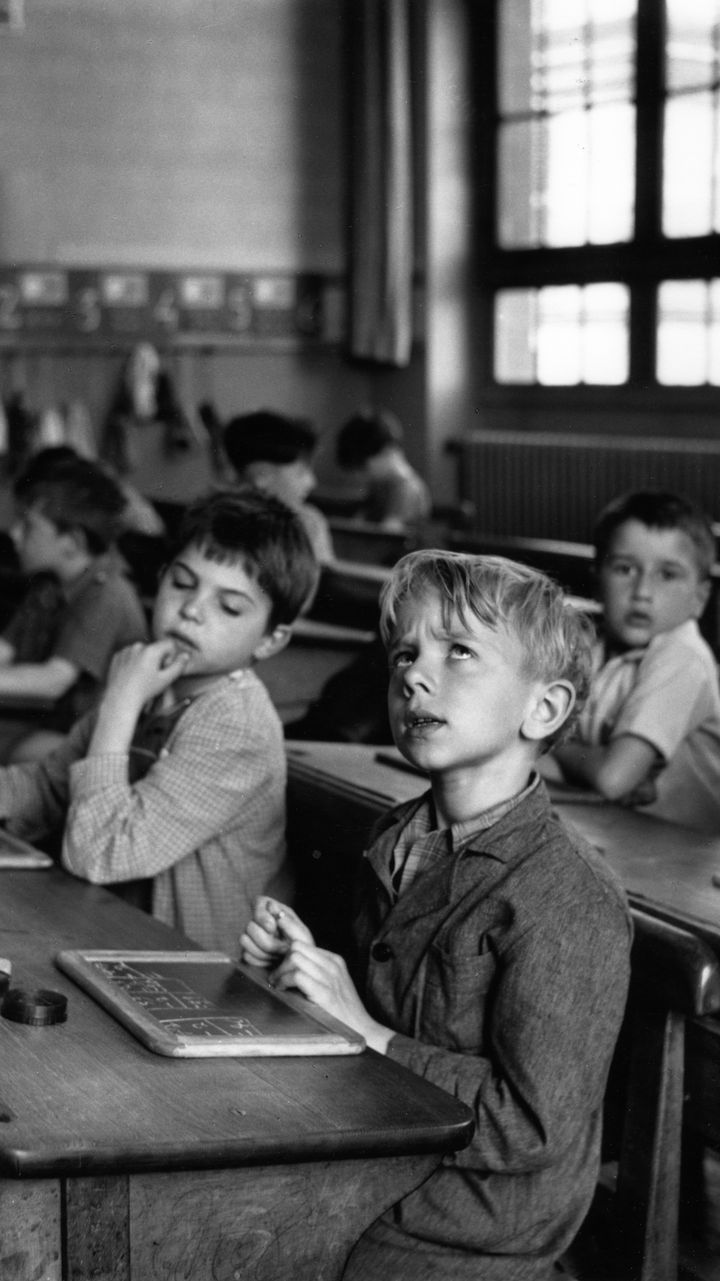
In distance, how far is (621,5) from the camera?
8633 millimetres

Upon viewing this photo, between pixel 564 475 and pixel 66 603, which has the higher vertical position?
pixel 66 603

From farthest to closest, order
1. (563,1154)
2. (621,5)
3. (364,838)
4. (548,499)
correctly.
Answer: (548,499)
(621,5)
(364,838)
(563,1154)

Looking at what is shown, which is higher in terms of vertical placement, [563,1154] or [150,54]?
[150,54]

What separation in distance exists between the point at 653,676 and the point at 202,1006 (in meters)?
1.49

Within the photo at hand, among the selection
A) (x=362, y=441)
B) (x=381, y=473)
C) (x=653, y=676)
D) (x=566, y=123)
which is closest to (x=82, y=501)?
(x=653, y=676)

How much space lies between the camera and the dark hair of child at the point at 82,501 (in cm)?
435

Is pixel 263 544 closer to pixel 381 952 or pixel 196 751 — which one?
pixel 196 751

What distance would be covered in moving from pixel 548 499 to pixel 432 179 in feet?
6.54

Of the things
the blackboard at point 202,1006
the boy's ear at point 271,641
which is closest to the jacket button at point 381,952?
the blackboard at point 202,1006

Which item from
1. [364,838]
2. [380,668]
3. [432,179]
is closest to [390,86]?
[432,179]

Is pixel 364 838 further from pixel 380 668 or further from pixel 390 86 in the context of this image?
pixel 390 86

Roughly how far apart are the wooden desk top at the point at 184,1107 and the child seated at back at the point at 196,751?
25.5 inches

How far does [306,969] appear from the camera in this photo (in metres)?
1.64

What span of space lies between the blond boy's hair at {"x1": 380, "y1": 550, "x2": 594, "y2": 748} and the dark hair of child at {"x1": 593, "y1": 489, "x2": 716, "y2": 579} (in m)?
1.36
